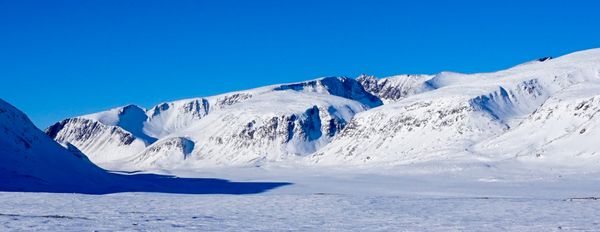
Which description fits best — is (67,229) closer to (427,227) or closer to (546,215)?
(427,227)

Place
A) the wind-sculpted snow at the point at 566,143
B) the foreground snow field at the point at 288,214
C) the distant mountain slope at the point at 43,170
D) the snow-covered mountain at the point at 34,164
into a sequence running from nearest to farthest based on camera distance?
the foreground snow field at the point at 288,214 < the snow-covered mountain at the point at 34,164 < the distant mountain slope at the point at 43,170 < the wind-sculpted snow at the point at 566,143

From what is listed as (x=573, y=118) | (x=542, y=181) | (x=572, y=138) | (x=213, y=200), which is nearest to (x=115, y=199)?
(x=213, y=200)

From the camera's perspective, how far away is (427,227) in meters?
32.2

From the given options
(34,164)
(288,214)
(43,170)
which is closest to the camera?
(288,214)

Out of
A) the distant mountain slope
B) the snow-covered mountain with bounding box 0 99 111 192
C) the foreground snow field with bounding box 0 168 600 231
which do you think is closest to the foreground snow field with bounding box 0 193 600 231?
the foreground snow field with bounding box 0 168 600 231

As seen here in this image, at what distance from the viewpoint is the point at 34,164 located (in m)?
130

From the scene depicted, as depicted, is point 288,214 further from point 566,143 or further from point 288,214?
point 566,143

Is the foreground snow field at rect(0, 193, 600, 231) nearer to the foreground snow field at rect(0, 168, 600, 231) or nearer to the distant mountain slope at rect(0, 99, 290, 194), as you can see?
the foreground snow field at rect(0, 168, 600, 231)

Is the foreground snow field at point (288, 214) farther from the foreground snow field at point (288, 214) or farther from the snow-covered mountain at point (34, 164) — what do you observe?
the snow-covered mountain at point (34, 164)

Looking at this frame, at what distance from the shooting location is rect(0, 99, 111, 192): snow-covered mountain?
119 m

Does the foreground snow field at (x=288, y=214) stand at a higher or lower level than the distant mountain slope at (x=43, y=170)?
lower

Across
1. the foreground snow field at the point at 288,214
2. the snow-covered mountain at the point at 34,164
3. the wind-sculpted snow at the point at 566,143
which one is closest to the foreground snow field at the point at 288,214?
the foreground snow field at the point at 288,214

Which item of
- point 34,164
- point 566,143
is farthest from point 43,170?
point 566,143

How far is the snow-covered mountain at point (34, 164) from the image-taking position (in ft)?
390
